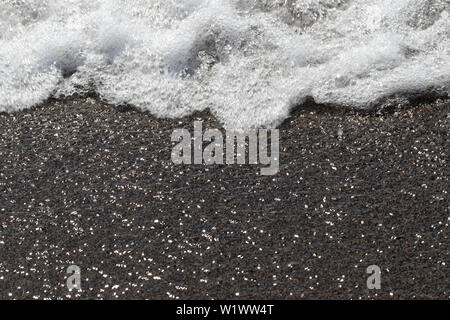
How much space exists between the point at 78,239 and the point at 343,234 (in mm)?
806

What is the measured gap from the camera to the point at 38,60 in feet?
8.72

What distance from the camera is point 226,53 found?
8.71 ft

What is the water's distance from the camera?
8.09 ft

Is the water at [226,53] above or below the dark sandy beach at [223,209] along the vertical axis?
above

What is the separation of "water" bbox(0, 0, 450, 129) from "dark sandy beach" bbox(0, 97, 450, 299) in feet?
0.34

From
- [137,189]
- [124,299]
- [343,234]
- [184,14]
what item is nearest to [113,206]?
[137,189]

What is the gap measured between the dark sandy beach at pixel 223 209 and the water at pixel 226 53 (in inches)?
4.0

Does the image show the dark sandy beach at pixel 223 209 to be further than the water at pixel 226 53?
No

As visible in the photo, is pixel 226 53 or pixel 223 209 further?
pixel 226 53

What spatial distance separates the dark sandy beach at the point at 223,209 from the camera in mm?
1900

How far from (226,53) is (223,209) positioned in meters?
0.81

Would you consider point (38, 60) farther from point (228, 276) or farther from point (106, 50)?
point (228, 276)

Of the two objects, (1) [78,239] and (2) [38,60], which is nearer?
(1) [78,239]
